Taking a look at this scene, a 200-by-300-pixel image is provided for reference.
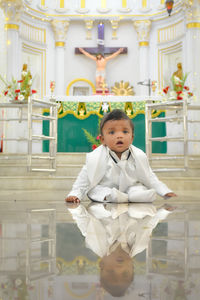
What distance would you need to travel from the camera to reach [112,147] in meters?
2.40

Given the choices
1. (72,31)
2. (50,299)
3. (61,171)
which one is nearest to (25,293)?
(50,299)

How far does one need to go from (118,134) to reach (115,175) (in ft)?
0.83

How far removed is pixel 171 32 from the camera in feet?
31.3

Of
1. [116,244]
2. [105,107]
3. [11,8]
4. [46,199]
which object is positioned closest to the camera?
[116,244]

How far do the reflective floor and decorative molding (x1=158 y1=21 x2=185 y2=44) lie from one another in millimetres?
8895

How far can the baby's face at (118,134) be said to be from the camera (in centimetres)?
235

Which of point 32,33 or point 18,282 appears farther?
point 32,33

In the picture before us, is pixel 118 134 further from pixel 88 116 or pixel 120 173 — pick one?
pixel 88 116

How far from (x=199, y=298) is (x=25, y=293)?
193 millimetres

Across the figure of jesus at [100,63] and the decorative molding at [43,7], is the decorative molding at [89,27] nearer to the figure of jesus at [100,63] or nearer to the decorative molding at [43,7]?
the figure of jesus at [100,63]

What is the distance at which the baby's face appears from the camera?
7.72ft

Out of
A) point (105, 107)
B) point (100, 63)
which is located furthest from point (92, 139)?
point (100, 63)

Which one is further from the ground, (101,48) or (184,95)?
(101,48)

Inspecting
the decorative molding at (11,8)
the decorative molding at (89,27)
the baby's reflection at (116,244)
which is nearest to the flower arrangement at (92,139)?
the decorative molding at (11,8)
